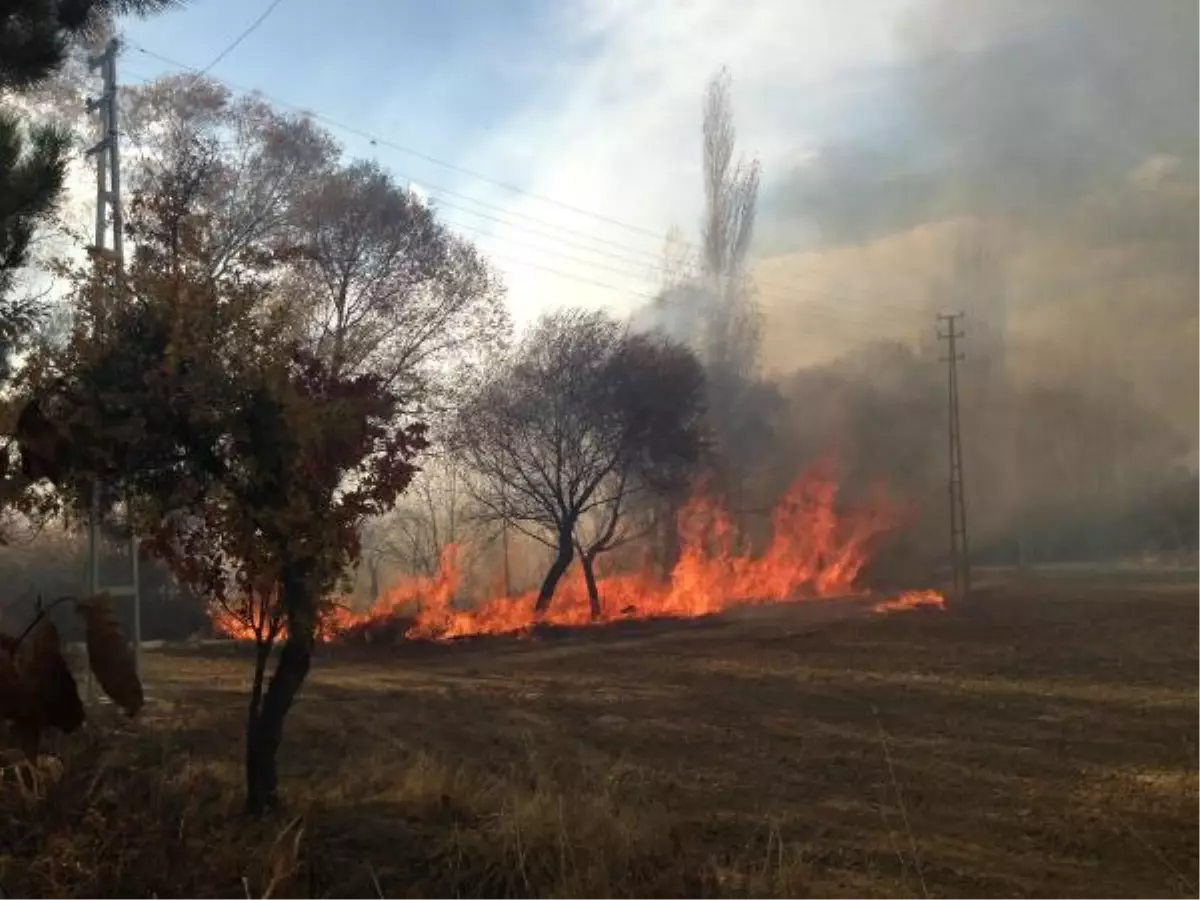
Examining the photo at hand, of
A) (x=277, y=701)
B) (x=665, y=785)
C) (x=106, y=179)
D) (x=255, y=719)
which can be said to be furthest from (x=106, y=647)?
(x=106, y=179)

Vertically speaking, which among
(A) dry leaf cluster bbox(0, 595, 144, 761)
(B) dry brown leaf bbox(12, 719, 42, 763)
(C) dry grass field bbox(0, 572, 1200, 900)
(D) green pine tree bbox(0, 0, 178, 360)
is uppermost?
(D) green pine tree bbox(0, 0, 178, 360)

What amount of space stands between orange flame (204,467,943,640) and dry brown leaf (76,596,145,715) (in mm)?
34199

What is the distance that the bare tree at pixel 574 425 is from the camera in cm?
3662

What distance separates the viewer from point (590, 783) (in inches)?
380

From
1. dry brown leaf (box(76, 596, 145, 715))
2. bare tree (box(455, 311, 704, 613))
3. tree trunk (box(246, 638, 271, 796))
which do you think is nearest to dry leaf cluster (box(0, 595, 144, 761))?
dry brown leaf (box(76, 596, 145, 715))

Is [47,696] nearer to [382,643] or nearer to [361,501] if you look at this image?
[361,501]

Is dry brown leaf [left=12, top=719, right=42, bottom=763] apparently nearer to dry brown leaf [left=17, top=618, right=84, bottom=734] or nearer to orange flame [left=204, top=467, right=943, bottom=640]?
dry brown leaf [left=17, top=618, right=84, bottom=734]

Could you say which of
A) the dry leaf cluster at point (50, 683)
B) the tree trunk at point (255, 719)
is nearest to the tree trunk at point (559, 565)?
the tree trunk at point (255, 719)

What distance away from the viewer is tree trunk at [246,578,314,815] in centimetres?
895

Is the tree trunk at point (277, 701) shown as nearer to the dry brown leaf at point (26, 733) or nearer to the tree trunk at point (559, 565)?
the dry brown leaf at point (26, 733)

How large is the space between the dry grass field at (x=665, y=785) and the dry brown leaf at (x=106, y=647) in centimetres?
327

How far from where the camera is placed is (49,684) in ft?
6.36

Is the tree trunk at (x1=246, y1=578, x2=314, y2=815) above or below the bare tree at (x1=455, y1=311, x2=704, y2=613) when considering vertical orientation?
below

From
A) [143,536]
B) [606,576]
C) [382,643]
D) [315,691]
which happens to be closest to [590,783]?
[143,536]
